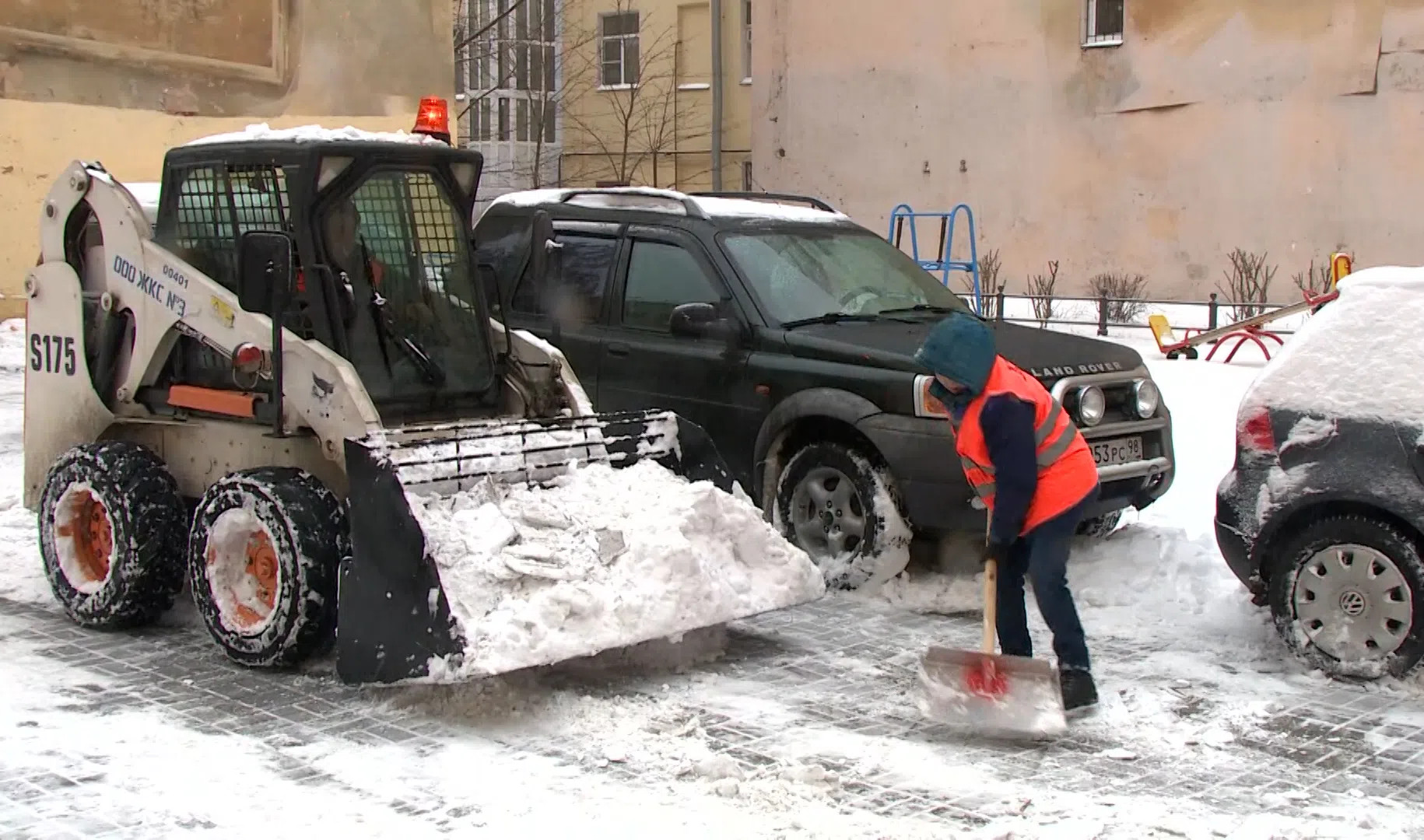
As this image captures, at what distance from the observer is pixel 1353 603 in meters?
6.09

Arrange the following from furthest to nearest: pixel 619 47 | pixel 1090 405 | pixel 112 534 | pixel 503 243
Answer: pixel 619 47, pixel 503 243, pixel 1090 405, pixel 112 534

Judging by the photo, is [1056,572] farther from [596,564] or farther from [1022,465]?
[596,564]

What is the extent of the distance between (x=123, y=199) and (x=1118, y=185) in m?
21.7

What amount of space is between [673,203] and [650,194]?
24 cm

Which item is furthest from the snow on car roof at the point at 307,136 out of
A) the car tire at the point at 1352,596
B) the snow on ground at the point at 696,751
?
the car tire at the point at 1352,596

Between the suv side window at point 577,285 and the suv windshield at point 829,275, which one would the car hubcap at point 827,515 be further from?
the suv side window at point 577,285

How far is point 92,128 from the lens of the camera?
17688 mm

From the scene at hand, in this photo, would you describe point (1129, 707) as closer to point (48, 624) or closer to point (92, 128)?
point (48, 624)

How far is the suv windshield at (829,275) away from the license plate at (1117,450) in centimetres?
145

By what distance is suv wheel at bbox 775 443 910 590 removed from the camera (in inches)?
294

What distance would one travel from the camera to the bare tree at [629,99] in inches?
1307

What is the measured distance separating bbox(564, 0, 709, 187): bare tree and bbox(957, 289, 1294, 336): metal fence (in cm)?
1176

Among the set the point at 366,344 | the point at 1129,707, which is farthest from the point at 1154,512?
the point at 366,344

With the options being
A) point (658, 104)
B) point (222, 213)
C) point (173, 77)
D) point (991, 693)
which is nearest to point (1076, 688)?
point (991, 693)
